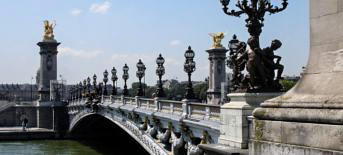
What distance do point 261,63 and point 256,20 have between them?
104 centimetres

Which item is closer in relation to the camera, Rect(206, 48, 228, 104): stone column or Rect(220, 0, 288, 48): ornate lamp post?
Rect(220, 0, 288, 48): ornate lamp post

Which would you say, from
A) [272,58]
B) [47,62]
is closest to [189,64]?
[272,58]

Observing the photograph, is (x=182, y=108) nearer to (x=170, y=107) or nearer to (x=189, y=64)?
(x=189, y=64)

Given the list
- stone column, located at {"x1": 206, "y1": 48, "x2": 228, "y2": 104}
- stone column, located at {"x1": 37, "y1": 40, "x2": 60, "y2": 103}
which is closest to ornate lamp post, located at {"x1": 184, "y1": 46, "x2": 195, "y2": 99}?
stone column, located at {"x1": 206, "y1": 48, "x2": 228, "y2": 104}

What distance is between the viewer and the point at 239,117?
12.5 meters

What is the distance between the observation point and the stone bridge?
19594 millimetres

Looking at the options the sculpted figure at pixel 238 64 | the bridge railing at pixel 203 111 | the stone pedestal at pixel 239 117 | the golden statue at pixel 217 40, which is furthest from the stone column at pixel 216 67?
the stone pedestal at pixel 239 117

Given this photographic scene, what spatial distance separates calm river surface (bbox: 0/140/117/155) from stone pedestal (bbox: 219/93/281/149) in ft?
136

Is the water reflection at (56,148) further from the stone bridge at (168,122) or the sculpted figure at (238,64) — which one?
the sculpted figure at (238,64)

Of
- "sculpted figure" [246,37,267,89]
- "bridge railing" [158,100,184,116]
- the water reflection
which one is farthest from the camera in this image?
the water reflection

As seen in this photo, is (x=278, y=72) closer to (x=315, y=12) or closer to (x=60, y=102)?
(x=315, y=12)

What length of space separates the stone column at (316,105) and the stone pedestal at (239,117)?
4.66 meters

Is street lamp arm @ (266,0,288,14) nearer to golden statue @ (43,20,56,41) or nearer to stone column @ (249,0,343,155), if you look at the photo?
stone column @ (249,0,343,155)

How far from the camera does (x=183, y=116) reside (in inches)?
899
